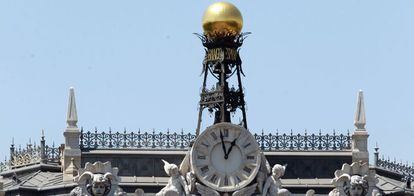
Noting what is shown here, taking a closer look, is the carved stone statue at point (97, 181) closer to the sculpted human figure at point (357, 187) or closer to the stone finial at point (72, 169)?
the stone finial at point (72, 169)

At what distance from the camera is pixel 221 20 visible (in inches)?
5271

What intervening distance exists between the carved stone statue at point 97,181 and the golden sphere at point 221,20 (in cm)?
1012

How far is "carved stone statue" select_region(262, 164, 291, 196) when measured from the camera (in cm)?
12775

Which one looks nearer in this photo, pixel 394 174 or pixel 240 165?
pixel 240 165

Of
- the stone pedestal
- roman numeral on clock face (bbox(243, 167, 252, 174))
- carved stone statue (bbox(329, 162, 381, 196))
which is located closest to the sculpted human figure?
carved stone statue (bbox(329, 162, 381, 196))

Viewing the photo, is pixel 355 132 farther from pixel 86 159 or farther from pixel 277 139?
pixel 86 159

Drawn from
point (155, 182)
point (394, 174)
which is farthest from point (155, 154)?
point (394, 174)

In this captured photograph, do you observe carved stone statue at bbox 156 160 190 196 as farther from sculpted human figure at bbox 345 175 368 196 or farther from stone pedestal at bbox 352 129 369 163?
stone pedestal at bbox 352 129 369 163

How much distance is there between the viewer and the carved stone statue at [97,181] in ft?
416

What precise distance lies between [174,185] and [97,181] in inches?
136

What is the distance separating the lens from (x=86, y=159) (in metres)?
134

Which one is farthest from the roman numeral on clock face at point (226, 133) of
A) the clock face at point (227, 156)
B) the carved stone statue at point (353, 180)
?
the carved stone statue at point (353, 180)

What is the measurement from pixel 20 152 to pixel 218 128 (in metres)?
16.1

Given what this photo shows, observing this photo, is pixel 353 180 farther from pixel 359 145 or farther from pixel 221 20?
pixel 221 20
